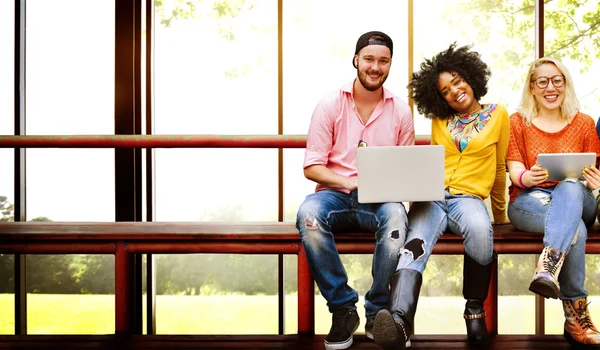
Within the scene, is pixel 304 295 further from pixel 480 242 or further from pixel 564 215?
pixel 564 215

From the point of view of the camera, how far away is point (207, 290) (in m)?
4.30

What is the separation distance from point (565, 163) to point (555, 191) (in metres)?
0.10

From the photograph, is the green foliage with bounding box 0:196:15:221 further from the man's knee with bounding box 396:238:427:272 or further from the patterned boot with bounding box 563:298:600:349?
the patterned boot with bounding box 563:298:600:349

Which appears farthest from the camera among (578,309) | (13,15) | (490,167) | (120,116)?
(13,15)

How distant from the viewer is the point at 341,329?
2049 mm

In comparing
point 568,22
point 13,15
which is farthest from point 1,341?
point 568,22

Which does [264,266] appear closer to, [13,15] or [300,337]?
[300,337]

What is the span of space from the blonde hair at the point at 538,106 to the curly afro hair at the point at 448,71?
0.16 m

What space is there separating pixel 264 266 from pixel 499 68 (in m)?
2.14

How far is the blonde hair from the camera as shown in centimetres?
228

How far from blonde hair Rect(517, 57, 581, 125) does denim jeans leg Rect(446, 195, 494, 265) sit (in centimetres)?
48

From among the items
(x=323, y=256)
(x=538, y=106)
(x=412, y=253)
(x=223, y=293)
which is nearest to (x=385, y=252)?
(x=412, y=253)

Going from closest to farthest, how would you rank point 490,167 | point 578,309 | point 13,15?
1. point 578,309
2. point 490,167
3. point 13,15

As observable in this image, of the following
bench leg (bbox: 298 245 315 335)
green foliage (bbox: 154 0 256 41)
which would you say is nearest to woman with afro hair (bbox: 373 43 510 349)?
bench leg (bbox: 298 245 315 335)
